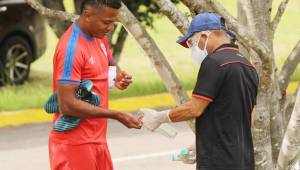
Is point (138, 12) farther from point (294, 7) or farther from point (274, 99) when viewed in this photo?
point (294, 7)

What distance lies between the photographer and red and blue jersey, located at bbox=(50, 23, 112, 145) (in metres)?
4.78

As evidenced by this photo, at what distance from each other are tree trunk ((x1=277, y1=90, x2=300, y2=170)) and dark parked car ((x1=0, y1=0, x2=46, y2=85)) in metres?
7.90

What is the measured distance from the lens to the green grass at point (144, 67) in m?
11.5

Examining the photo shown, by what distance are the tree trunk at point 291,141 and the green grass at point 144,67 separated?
307 cm

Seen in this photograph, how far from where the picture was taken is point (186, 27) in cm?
544

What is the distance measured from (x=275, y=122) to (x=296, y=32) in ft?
42.9

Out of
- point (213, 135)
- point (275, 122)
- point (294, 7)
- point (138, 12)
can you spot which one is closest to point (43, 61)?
point (138, 12)

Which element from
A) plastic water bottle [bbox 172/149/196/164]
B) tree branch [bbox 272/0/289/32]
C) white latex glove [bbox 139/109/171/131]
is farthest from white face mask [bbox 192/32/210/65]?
tree branch [bbox 272/0/289/32]

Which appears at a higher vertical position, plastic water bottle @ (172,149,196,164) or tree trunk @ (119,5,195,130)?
tree trunk @ (119,5,195,130)

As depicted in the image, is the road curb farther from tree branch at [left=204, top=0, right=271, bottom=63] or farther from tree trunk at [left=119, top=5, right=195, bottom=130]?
tree branch at [left=204, top=0, right=271, bottom=63]

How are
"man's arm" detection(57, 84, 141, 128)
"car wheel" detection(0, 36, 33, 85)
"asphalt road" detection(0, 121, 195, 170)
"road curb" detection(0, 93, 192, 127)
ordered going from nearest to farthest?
1. "man's arm" detection(57, 84, 141, 128)
2. "asphalt road" detection(0, 121, 195, 170)
3. "road curb" detection(0, 93, 192, 127)
4. "car wheel" detection(0, 36, 33, 85)

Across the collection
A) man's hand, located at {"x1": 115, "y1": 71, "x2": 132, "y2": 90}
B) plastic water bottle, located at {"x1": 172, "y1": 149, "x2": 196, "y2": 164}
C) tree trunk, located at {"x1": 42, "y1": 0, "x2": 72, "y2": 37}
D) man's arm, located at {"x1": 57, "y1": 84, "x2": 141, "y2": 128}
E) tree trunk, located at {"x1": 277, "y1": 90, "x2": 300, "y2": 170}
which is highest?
tree trunk, located at {"x1": 42, "y1": 0, "x2": 72, "y2": 37}

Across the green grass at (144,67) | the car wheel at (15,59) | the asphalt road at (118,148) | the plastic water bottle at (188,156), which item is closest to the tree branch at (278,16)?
the plastic water bottle at (188,156)

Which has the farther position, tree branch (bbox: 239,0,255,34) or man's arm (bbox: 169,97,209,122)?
tree branch (bbox: 239,0,255,34)
